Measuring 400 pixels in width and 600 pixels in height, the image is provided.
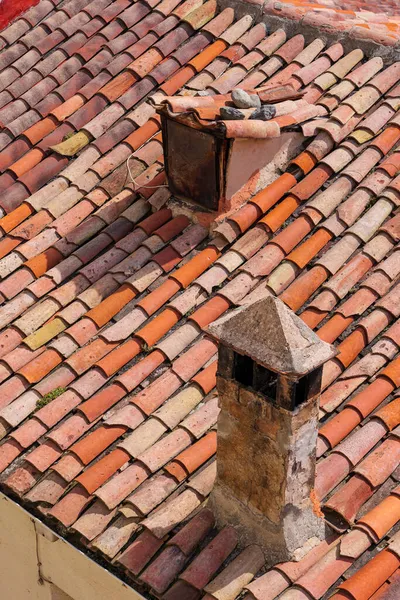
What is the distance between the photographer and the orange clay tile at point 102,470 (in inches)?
295

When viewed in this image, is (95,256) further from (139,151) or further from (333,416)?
(333,416)

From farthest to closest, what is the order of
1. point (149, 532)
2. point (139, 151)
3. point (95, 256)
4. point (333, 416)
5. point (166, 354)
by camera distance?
point (139, 151) < point (95, 256) < point (166, 354) < point (333, 416) < point (149, 532)

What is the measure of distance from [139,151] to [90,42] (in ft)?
6.08

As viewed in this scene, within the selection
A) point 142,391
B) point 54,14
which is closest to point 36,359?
point 142,391

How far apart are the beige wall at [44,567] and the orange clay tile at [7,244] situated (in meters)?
2.41

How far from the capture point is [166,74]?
409 inches

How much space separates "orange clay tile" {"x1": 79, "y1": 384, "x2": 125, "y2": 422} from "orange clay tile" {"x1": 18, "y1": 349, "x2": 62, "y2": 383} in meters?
0.52

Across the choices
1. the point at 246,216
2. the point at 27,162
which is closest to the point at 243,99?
the point at 246,216

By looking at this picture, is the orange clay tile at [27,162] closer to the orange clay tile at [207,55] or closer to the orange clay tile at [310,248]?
the orange clay tile at [207,55]

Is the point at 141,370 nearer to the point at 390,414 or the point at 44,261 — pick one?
the point at 44,261

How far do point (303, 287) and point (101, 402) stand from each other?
1.88 metres

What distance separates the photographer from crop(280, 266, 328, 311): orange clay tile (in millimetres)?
8328

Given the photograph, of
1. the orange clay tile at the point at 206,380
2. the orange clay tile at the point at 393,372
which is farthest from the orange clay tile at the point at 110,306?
the orange clay tile at the point at 393,372

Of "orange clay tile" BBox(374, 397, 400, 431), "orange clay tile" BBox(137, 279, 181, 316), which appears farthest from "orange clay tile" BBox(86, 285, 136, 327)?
"orange clay tile" BBox(374, 397, 400, 431)
